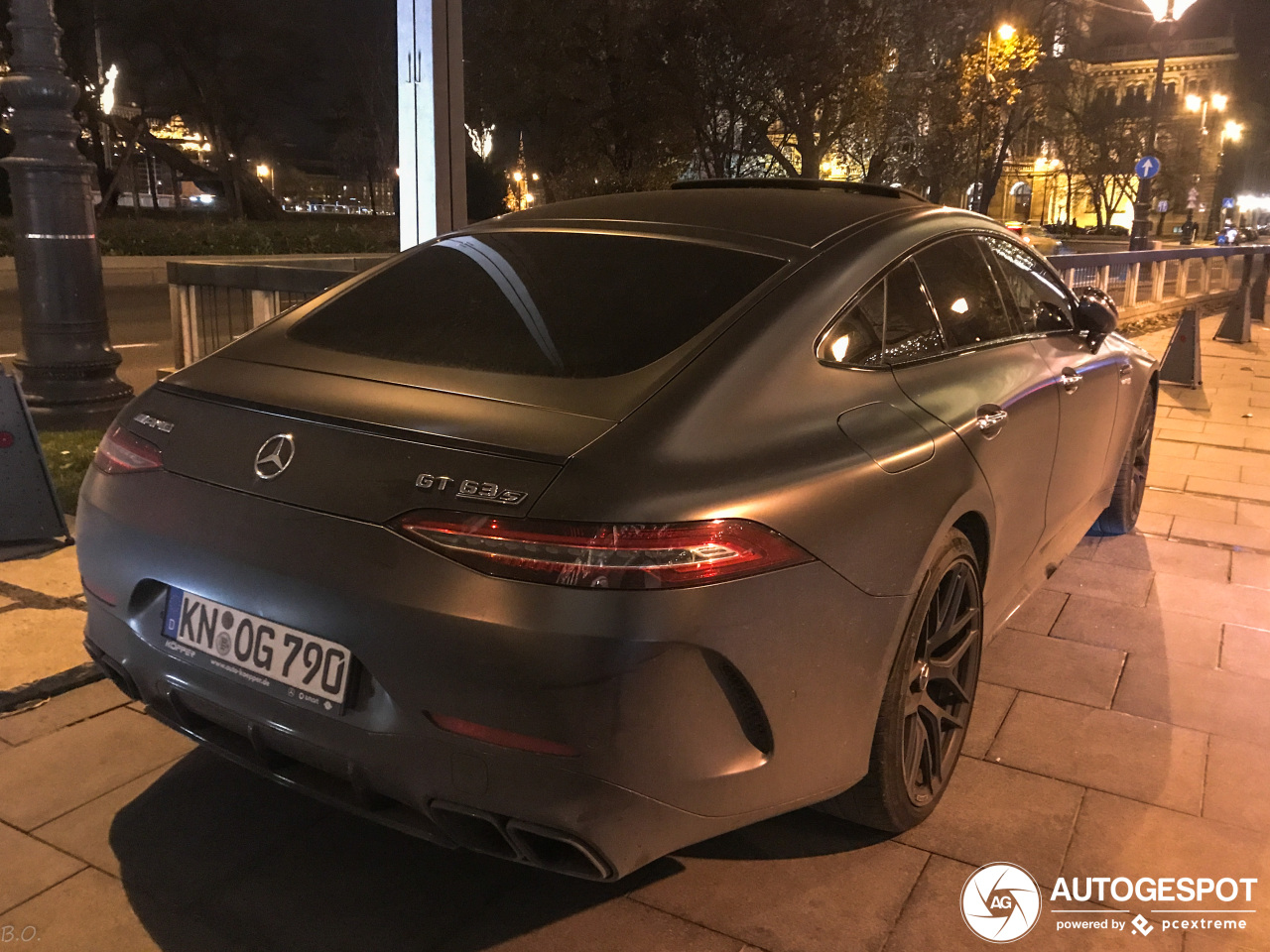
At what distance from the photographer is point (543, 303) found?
278 centimetres

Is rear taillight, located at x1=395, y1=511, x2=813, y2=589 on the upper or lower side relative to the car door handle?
lower

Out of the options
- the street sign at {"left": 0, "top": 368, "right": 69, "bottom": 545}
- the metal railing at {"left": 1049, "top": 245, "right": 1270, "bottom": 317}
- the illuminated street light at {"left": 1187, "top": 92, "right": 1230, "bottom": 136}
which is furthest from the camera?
the illuminated street light at {"left": 1187, "top": 92, "right": 1230, "bottom": 136}

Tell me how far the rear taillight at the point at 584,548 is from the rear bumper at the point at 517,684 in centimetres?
2

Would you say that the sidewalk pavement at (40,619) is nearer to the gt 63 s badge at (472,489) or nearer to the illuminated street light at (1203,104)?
the gt 63 s badge at (472,489)

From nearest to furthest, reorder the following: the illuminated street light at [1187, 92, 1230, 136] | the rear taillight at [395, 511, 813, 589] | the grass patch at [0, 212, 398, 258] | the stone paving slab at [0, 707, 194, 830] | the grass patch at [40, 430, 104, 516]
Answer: the rear taillight at [395, 511, 813, 589]
the stone paving slab at [0, 707, 194, 830]
the grass patch at [40, 430, 104, 516]
the grass patch at [0, 212, 398, 258]
the illuminated street light at [1187, 92, 1230, 136]

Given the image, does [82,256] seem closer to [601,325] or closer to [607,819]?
[601,325]

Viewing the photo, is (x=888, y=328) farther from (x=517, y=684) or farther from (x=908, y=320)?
(x=517, y=684)

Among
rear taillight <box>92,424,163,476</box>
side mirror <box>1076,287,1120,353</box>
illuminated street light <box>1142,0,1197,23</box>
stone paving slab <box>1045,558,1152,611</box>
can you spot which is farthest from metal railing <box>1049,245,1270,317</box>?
rear taillight <box>92,424,163,476</box>

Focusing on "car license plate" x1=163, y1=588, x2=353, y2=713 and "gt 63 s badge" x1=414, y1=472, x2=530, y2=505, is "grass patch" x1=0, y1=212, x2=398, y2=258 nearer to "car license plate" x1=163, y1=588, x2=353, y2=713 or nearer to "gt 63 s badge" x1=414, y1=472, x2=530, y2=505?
"car license plate" x1=163, y1=588, x2=353, y2=713

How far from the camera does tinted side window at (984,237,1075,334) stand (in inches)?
148

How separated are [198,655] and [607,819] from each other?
93 centimetres

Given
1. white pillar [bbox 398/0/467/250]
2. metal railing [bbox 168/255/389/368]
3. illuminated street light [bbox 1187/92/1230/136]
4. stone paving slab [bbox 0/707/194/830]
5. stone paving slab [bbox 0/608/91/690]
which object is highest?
illuminated street light [bbox 1187/92/1230/136]

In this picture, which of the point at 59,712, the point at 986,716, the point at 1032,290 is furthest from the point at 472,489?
the point at 1032,290

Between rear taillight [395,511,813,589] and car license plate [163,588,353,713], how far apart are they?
12.6 inches
